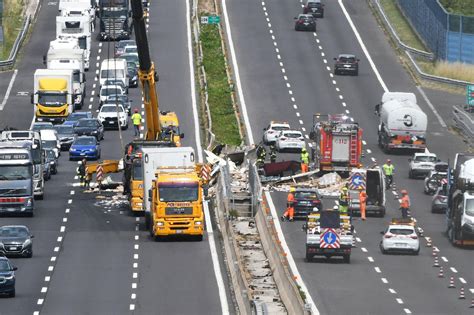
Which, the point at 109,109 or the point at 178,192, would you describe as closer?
the point at 178,192

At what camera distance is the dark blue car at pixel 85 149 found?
10000 centimetres

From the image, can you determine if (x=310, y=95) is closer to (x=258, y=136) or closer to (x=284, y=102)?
(x=284, y=102)

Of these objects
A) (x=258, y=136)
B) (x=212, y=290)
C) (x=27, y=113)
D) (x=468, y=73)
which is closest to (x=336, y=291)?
(x=212, y=290)

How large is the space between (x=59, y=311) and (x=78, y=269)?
846 centimetres

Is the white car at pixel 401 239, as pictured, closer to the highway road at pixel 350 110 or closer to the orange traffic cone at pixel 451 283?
the highway road at pixel 350 110

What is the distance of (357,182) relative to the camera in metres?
86.9

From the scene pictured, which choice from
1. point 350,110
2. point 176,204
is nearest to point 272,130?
point 350,110

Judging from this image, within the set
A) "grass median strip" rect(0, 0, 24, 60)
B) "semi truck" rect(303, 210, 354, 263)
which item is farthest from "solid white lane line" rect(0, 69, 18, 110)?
"semi truck" rect(303, 210, 354, 263)

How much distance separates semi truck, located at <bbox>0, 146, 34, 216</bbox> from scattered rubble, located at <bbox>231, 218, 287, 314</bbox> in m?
9.23

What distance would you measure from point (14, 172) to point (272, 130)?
26879mm

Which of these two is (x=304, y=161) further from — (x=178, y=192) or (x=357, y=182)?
(x=178, y=192)

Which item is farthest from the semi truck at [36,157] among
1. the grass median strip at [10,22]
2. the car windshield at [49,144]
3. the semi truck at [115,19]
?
the semi truck at [115,19]

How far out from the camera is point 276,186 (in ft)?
307

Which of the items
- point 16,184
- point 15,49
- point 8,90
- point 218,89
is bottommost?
point 8,90
